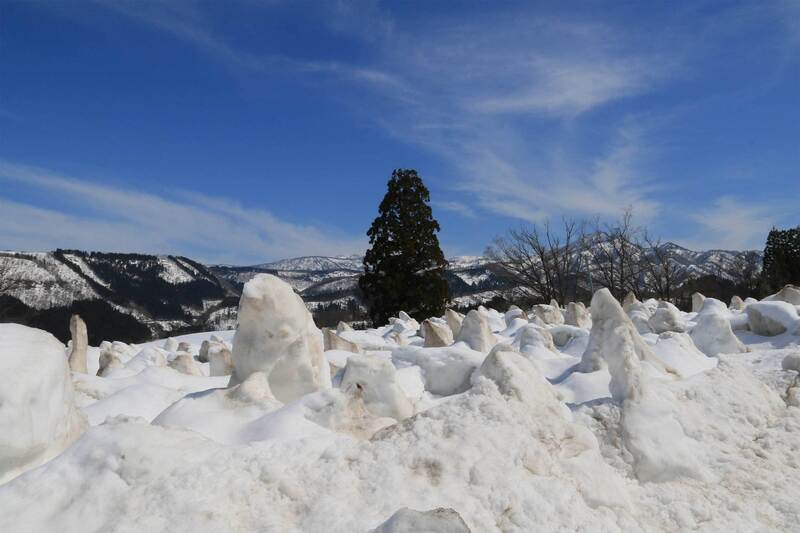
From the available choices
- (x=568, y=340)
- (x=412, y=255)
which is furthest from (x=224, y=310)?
(x=568, y=340)

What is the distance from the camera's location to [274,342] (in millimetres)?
4598

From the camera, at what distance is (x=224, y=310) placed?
124188mm

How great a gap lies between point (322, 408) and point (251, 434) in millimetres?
477

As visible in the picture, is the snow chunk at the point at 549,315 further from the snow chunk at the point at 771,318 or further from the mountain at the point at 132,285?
the mountain at the point at 132,285

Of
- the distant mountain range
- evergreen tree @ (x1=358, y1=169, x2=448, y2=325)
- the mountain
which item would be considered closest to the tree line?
evergreen tree @ (x1=358, y1=169, x2=448, y2=325)

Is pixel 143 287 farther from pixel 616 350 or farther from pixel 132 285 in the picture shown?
pixel 616 350

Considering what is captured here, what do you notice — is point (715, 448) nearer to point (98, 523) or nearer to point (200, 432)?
point (200, 432)

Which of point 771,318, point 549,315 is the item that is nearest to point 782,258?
point 549,315

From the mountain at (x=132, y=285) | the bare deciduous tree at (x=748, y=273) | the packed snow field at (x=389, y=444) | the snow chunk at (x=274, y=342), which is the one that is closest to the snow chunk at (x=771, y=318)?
the packed snow field at (x=389, y=444)

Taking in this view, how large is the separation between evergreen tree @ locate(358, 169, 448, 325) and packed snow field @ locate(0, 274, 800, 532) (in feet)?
60.9

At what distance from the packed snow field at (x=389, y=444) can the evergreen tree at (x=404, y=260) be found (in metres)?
18.6

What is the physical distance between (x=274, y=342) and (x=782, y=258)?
137 feet

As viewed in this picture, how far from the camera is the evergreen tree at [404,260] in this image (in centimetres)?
2458

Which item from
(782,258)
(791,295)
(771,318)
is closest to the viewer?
(771,318)
